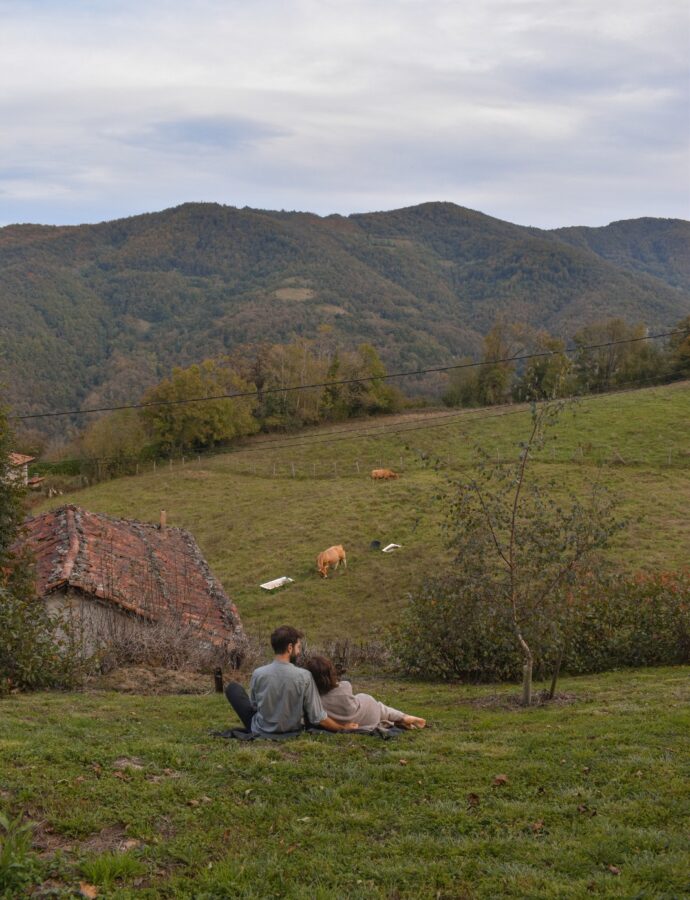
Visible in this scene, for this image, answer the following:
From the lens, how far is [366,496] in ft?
137

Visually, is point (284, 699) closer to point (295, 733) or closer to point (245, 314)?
point (295, 733)

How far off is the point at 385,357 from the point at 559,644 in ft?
372

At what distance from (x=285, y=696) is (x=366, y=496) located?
111 ft

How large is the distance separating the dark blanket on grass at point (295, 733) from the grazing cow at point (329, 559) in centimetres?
2286

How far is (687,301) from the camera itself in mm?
165750

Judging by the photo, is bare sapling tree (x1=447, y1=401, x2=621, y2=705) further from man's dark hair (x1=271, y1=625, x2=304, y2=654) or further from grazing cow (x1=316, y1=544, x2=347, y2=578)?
grazing cow (x1=316, y1=544, x2=347, y2=578)

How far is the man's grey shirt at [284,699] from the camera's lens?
792 centimetres

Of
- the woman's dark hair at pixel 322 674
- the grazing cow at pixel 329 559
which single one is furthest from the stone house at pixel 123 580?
the grazing cow at pixel 329 559

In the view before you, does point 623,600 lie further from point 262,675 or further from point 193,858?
point 193,858

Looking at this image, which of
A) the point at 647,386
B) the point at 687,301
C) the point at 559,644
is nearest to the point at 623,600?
the point at 559,644

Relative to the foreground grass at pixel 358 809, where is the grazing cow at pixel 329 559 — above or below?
below

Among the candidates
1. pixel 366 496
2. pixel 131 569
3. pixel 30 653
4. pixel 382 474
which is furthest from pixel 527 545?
pixel 382 474

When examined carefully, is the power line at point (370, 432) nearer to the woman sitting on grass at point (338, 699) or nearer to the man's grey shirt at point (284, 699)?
the woman sitting on grass at point (338, 699)

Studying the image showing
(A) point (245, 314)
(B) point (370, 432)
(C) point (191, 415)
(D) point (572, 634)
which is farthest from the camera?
(A) point (245, 314)
